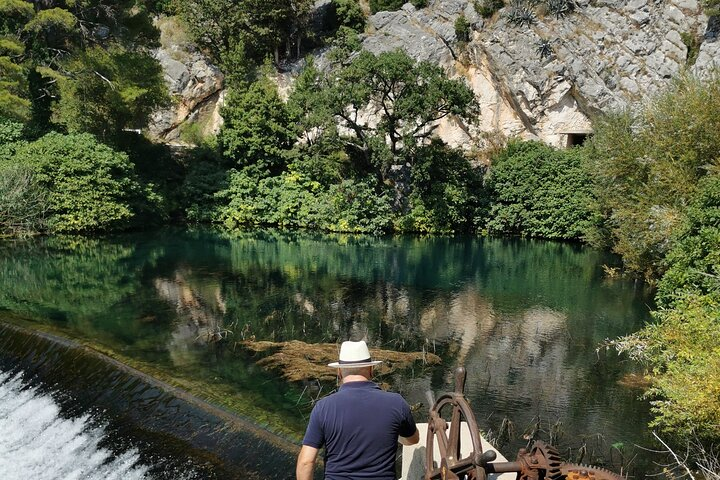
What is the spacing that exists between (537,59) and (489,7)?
223 inches

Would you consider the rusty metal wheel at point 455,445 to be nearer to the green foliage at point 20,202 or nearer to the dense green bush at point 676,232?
the dense green bush at point 676,232

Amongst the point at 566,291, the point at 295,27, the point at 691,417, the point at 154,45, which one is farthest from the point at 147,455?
the point at 295,27

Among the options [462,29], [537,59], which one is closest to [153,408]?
[537,59]

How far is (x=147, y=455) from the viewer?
9289 mm

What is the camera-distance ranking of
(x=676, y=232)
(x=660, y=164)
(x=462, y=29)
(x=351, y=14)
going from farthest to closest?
1. (x=351, y=14)
2. (x=462, y=29)
3. (x=660, y=164)
4. (x=676, y=232)

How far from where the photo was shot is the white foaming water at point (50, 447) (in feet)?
29.8

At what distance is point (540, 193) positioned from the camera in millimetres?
34750

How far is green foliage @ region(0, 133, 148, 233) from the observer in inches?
1168

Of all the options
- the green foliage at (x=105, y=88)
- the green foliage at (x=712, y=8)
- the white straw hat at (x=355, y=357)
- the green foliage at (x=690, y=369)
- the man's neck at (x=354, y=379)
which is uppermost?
the green foliage at (x=712, y=8)

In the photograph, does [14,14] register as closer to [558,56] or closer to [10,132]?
[10,132]

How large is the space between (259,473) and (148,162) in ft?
109

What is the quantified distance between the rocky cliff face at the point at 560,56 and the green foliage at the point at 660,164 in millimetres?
12455

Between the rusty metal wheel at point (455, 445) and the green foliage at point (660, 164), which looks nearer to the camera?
the rusty metal wheel at point (455, 445)

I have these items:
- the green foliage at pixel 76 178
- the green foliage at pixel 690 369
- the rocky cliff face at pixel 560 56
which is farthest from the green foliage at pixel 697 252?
the green foliage at pixel 76 178
